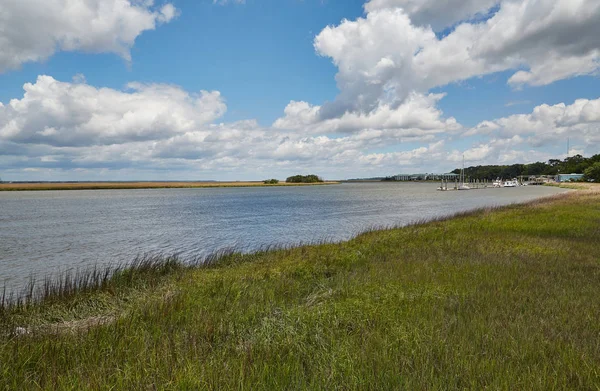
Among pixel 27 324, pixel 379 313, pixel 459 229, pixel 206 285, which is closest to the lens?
pixel 379 313

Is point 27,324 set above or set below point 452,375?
below

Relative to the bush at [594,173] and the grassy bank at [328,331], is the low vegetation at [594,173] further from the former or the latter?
the grassy bank at [328,331]

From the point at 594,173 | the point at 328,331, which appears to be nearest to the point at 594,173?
the point at 594,173

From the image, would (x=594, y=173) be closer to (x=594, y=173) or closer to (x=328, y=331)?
(x=594, y=173)

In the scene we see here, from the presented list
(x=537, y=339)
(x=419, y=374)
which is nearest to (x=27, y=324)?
(x=419, y=374)

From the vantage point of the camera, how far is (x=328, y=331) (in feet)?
22.4

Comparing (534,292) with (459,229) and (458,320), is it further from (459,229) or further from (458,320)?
(459,229)

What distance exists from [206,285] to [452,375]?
848 centimetres

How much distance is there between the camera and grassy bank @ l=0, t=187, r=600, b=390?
494 cm

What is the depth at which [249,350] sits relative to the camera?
235 inches

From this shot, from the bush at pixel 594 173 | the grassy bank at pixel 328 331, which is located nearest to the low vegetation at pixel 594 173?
the bush at pixel 594 173

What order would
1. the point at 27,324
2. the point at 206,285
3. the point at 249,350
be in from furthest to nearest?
the point at 206,285
the point at 27,324
the point at 249,350

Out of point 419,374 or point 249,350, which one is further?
point 249,350

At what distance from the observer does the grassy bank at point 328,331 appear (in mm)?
4938
